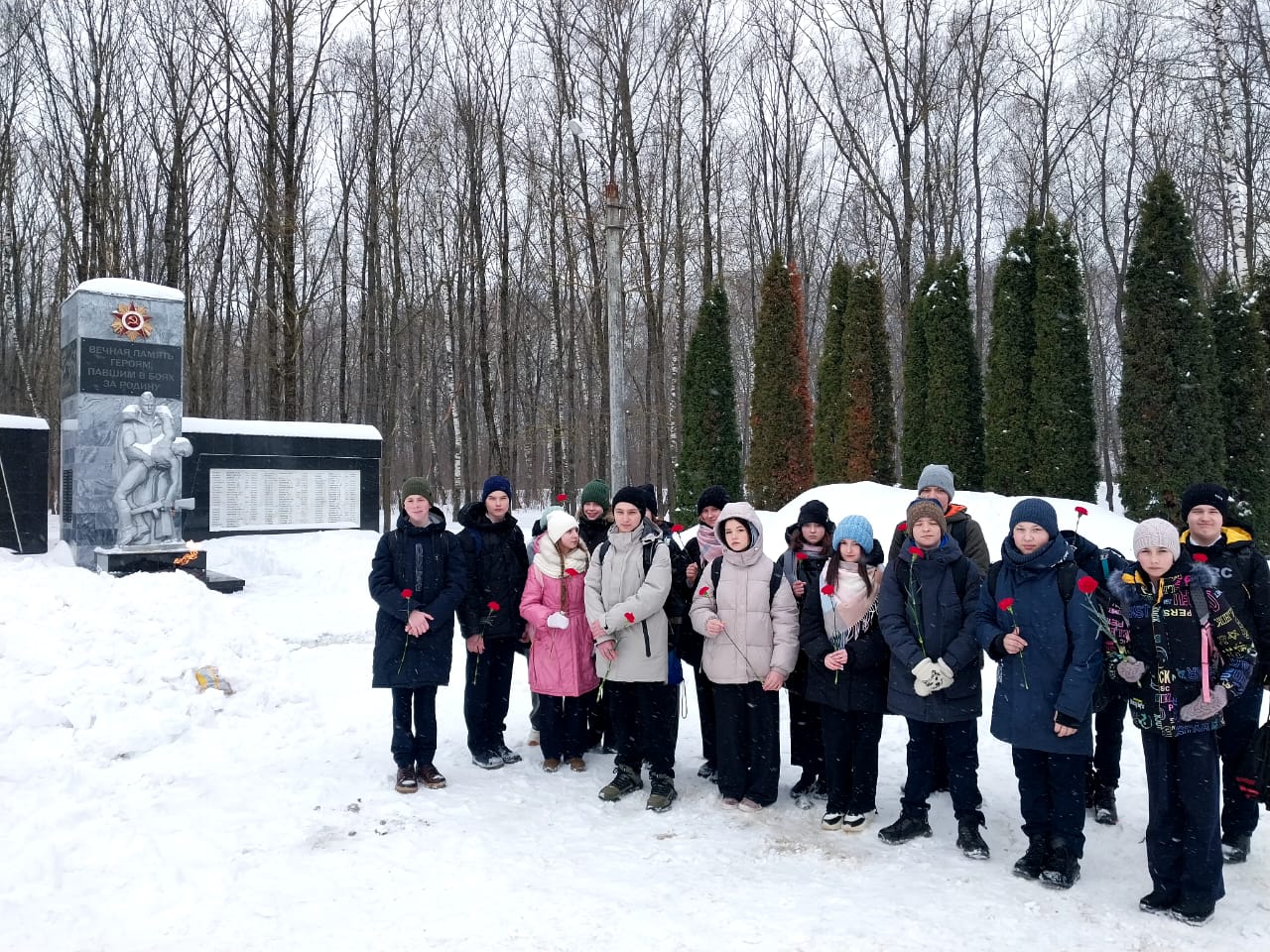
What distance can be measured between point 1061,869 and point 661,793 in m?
1.95

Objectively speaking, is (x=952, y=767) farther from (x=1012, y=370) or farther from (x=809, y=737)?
(x=1012, y=370)

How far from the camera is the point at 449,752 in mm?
5461

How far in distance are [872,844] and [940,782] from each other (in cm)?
92

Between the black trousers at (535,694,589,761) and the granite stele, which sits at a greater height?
the granite stele

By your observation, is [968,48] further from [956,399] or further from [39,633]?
[39,633]

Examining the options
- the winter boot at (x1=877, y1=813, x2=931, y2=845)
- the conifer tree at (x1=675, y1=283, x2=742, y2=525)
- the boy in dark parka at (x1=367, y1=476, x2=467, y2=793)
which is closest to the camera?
the winter boot at (x1=877, y1=813, x2=931, y2=845)

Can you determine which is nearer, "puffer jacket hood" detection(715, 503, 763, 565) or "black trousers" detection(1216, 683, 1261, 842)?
"black trousers" detection(1216, 683, 1261, 842)

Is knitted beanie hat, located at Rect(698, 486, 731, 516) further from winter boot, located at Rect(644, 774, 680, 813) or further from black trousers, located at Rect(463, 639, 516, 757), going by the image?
winter boot, located at Rect(644, 774, 680, 813)

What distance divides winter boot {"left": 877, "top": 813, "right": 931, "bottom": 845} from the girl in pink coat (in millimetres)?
1857

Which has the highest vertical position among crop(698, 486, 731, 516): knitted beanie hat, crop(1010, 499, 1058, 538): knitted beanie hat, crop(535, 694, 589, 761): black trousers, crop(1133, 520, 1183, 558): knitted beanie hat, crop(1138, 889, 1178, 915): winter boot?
crop(698, 486, 731, 516): knitted beanie hat

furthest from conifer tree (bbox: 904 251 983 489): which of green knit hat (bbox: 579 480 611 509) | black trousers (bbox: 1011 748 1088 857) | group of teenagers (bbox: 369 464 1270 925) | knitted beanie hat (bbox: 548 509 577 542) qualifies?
black trousers (bbox: 1011 748 1088 857)

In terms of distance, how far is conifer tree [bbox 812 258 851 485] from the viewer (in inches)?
639

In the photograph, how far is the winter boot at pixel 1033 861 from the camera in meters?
3.69

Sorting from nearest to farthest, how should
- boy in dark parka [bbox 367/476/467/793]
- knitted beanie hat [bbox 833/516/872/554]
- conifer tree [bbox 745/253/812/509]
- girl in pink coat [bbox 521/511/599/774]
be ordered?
1. knitted beanie hat [bbox 833/516/872/554]
2. boy in dark parka [bbox 367/476/467/793]
3. girl in pink coat [bbox 521/511/599/774]
4. conifer tree [bbox 745/253/812/509]
